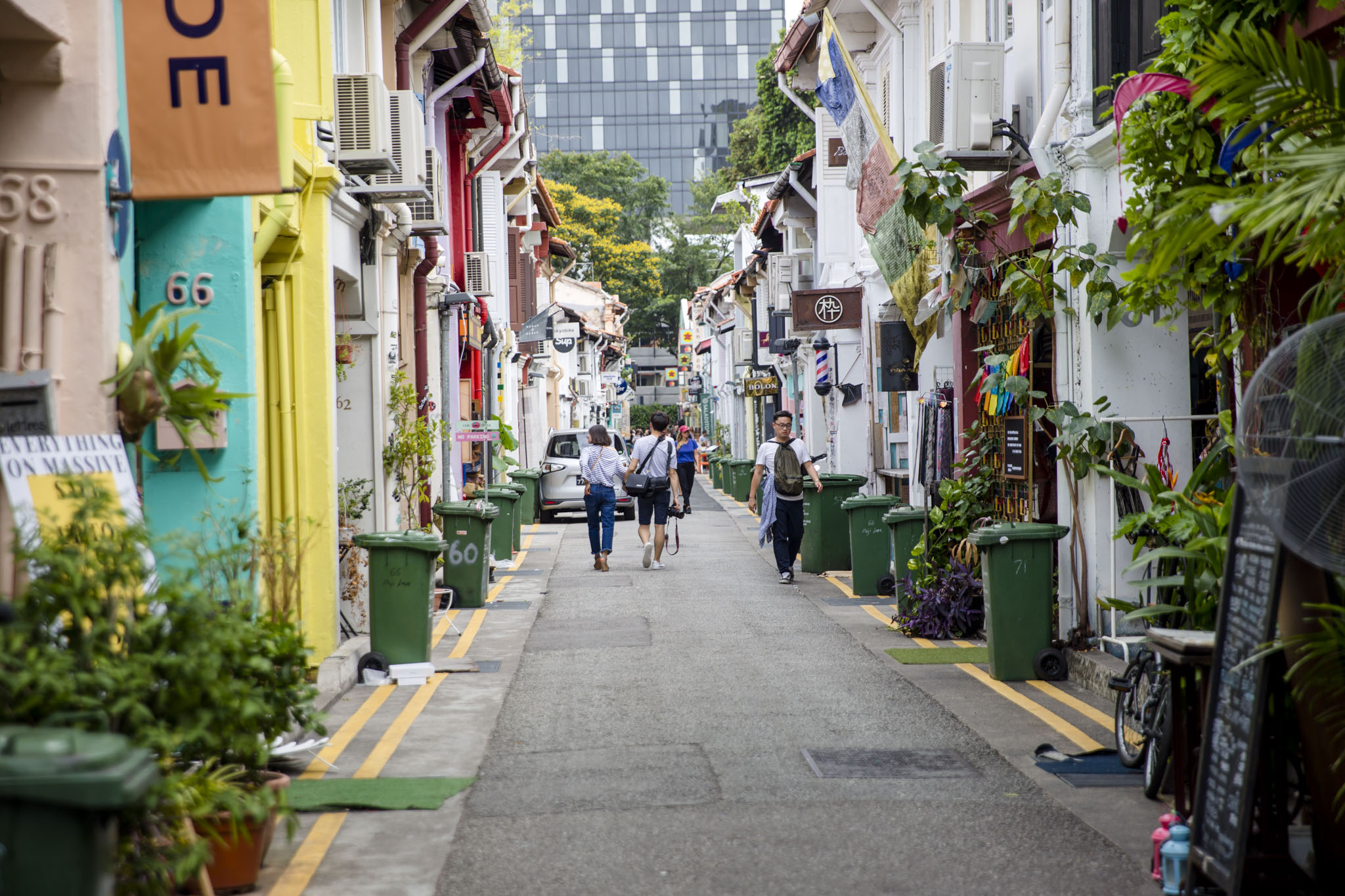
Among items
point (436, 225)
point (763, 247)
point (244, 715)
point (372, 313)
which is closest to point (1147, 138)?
point (244, 715)

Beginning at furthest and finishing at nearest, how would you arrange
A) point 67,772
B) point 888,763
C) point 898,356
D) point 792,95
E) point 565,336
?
point 565,336
point 792,95
point 898,356
point 888,763
point 67,772

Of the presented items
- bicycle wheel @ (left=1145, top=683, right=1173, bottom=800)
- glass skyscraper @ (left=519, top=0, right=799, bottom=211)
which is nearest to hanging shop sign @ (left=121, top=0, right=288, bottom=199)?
bicycle wheel @ (left=1145, top=683, right=1173, bottom=800)

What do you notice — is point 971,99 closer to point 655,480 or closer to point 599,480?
point 599,480

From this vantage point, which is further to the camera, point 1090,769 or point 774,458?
point 774,458

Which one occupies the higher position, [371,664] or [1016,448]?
[1016,448]

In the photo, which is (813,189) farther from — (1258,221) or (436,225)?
(1258,221)

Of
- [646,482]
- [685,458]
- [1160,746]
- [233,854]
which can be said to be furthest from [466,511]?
[685,458]

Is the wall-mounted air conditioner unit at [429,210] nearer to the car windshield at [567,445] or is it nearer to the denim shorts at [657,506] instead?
the denim shorts at [657,506]

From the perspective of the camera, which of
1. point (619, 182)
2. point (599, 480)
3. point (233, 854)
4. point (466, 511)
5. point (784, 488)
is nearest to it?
point (233, 854)

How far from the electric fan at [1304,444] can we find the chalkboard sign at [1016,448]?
670cm

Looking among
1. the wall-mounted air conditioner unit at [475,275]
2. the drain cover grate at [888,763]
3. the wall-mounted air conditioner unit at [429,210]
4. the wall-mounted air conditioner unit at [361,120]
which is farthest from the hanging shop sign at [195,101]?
the wall-mounted air conditioner unit at [475,275]

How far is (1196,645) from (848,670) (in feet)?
17.0

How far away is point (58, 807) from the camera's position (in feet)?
11.0

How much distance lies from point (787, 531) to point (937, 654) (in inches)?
214
